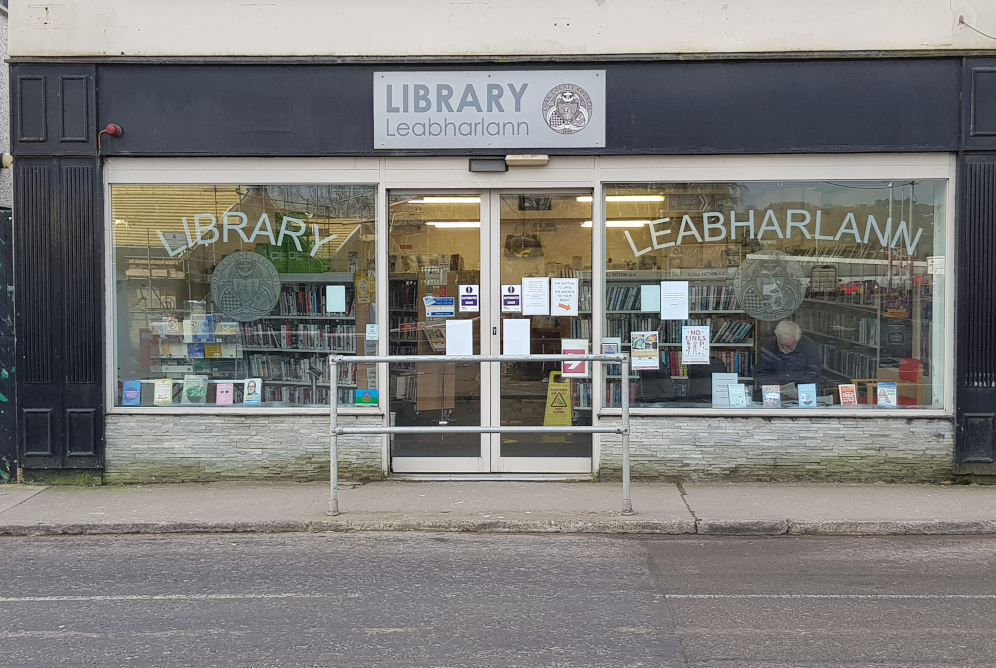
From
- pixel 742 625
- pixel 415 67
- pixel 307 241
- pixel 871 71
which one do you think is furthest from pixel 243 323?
pixel 871 71

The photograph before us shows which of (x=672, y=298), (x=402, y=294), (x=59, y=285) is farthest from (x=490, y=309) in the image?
(x=59, y=285)

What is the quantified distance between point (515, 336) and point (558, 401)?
811 millimetres

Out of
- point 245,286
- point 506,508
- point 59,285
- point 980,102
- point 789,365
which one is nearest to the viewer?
point 506,508

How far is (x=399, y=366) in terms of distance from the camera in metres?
9.10

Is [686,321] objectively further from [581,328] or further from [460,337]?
[460,337]

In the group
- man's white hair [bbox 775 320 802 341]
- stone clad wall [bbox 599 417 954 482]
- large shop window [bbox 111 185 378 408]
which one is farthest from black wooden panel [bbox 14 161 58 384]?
man's white hair [bbox 775 320 802 341]

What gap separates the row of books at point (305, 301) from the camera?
9.20m

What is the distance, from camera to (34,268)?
8.88m

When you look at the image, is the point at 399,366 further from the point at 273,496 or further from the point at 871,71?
the point at 871,71

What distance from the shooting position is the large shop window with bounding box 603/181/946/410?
29.4 feet

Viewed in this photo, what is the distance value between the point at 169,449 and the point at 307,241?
97.5 inches

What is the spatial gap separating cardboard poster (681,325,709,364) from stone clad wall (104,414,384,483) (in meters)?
3.15

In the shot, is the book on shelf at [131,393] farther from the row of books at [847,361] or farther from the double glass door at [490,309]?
the row of books at [847,361]

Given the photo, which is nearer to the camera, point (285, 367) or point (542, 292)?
point (542, 292)
